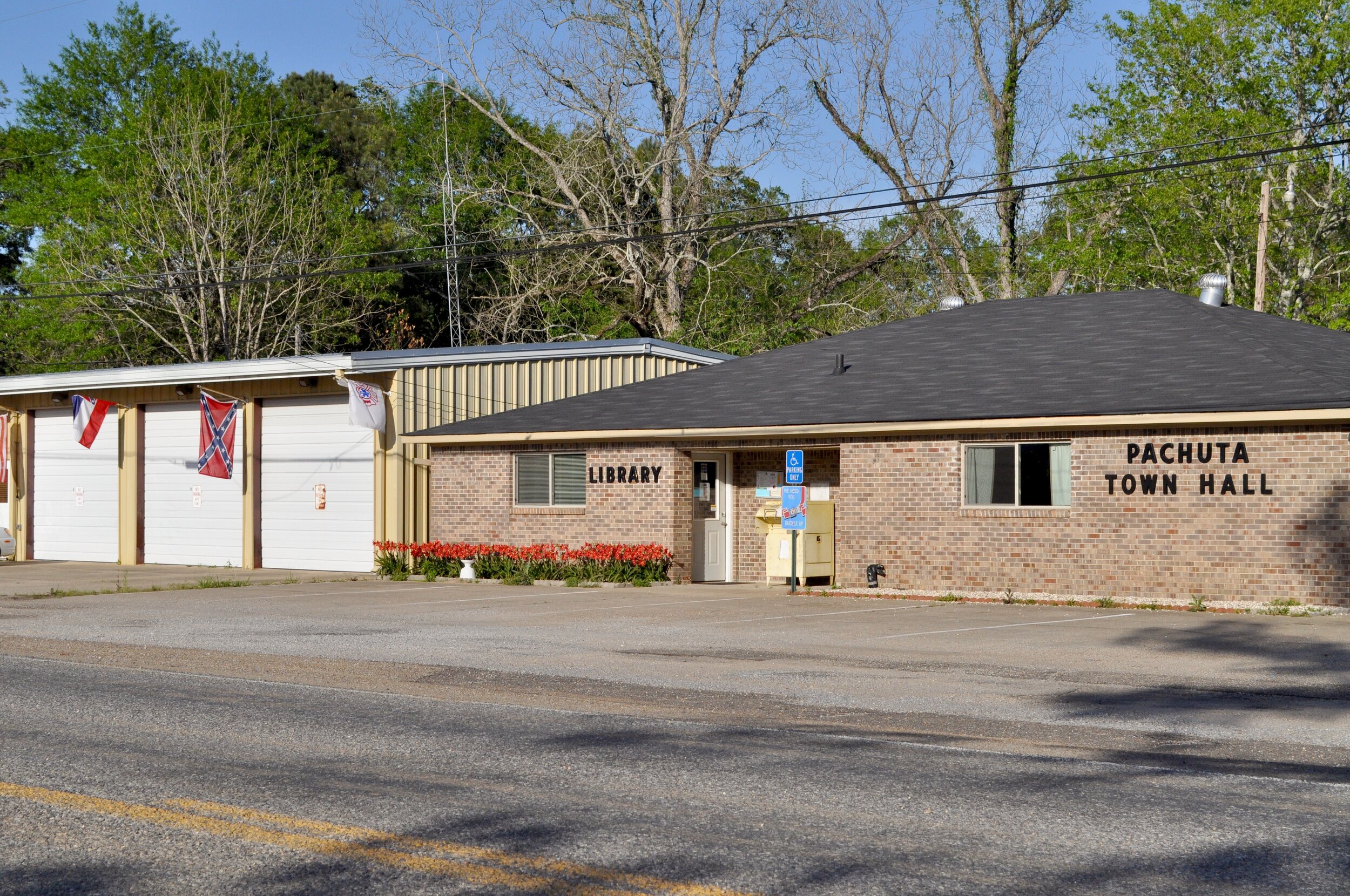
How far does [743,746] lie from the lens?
8797 mm

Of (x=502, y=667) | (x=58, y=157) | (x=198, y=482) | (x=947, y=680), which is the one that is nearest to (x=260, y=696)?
(x=502, y=667)

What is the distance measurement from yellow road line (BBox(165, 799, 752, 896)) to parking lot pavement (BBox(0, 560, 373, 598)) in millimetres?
18362

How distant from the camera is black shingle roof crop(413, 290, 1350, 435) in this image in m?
20.7

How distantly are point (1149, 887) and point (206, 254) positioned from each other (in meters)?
42.2

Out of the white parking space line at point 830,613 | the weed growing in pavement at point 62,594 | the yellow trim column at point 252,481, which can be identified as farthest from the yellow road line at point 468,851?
the yellow trim column at point 252,481

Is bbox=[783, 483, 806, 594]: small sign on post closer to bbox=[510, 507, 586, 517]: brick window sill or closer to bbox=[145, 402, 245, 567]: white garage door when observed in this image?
bbox=[510, 507, 586, 517]: brick window sill

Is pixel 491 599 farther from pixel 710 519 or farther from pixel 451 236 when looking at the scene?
pixel 451 236

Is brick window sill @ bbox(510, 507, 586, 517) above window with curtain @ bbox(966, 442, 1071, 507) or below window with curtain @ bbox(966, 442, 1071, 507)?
below

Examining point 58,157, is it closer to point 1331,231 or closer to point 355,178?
point 355,178

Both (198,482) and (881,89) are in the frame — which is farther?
(881,89)

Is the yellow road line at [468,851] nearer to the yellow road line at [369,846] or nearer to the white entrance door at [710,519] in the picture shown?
the yellow road line at [369,846]

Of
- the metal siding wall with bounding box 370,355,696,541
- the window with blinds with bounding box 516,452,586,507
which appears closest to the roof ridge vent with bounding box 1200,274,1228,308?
the metal siding wall with bounding box 370,355,696,541

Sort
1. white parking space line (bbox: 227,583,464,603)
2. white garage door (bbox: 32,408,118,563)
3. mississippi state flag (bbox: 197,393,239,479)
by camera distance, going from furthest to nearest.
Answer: white garage door (bbox: 32,408,118,563)
mississippi state flag (bbox: 197,393,239,479)
white parking space line (bbox: 227,583,464,603)

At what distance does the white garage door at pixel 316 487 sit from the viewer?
29391 mm
